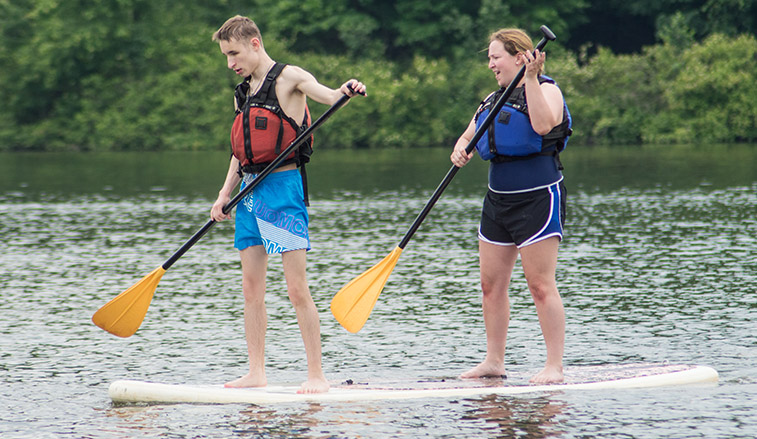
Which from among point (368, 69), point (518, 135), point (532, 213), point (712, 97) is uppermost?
point (368, 69)

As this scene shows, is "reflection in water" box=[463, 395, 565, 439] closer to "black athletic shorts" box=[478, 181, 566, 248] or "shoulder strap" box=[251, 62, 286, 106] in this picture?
"black athletic shorts" box=[478, 181, 566, 248]

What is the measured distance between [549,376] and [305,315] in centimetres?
120

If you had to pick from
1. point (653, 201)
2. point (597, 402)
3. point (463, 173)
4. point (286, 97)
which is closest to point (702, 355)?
point (597, 402)

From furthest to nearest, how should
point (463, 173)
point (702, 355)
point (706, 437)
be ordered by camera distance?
1. point (463, 173)
2. point (702, 355)
3. point (706, 437)

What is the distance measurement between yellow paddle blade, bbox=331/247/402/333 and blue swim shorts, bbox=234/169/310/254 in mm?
460

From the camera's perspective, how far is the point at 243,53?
5480 mm

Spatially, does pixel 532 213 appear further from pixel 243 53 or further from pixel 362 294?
pixel 243 53

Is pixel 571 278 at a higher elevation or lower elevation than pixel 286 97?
lower

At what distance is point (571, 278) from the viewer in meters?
9.25

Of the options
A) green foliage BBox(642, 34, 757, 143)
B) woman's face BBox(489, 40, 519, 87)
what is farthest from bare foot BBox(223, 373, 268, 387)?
green foliage BBox(642, 34, 757, 143)

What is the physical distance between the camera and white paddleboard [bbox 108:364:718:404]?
5.42 meters

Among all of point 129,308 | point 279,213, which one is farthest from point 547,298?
point 129,308

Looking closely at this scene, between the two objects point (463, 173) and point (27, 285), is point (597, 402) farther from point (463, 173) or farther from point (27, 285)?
point (463, 173)

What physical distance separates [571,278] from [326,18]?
37757mm
